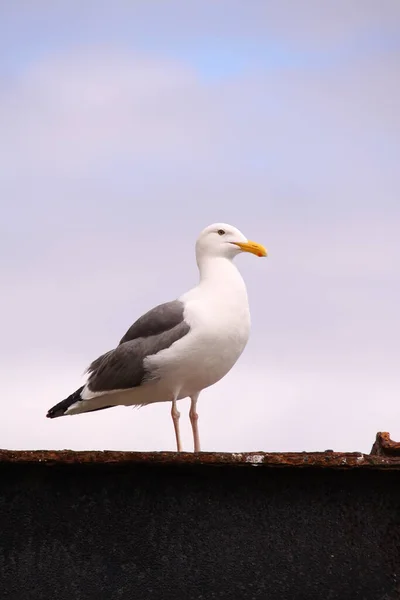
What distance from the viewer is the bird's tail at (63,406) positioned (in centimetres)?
1217

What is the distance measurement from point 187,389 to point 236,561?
4341 mm

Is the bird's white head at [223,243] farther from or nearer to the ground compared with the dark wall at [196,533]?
farther from the ground

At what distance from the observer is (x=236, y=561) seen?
722 cm

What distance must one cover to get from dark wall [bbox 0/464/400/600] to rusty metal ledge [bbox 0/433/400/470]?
0.39 ft

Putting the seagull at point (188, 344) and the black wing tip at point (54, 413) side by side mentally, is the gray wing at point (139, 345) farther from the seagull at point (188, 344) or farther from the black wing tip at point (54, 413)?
the black wing tip at point (54, 413)

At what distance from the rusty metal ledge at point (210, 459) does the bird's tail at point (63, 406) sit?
497 centimetres

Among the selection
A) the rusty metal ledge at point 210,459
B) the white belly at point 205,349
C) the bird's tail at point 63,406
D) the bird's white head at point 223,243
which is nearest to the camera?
the rusty metal ledge at point 210,459

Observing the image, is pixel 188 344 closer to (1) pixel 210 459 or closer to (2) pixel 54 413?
(2) pixel 54 413

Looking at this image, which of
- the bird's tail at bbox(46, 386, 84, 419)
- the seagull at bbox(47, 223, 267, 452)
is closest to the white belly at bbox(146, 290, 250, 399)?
the seagull at bbox(47, 223, 267, 452)

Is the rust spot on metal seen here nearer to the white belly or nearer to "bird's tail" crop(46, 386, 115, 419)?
the white belly

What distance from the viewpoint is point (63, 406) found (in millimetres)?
12312

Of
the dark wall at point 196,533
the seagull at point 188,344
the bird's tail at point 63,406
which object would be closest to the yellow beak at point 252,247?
the seagull at point 188,344

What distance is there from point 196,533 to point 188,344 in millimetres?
3813

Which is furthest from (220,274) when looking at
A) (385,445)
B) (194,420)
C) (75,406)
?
(385,445)
